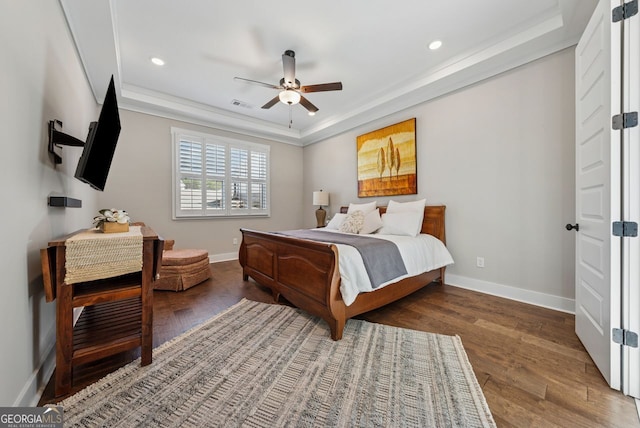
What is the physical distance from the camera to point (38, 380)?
1339mm

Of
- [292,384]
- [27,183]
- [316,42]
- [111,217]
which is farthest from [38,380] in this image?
[316,42]

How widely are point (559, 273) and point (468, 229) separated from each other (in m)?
0.93

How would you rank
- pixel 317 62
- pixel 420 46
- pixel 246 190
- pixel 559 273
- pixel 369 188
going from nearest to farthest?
pixel 559 273, pixel 420 46, pixel 317 62, pixel 369 188, pixel 246 190

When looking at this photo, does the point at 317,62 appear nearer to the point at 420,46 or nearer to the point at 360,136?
the point at 420,46

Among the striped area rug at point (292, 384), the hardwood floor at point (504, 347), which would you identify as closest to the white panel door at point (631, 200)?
the hardwood floor at point (504, 347)

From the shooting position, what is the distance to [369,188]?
4.29 m

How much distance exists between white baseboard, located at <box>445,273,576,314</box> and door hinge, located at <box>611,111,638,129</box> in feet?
6.02

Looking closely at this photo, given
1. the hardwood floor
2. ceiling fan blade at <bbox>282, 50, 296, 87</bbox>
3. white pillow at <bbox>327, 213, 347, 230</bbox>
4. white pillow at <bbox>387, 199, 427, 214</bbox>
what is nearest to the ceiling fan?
ceiling fan blade at <bbox>282, 50, 296, 87</bbox>

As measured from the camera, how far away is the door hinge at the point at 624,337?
130cm

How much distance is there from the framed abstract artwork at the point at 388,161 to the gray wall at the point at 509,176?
139 mm

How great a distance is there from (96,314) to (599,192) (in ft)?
12.0

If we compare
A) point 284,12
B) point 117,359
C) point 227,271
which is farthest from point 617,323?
point 227,271

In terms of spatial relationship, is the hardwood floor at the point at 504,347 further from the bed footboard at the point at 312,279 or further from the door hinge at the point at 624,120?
the door hinge at the point at 624,120

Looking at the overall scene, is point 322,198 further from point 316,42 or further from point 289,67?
point 316,42
